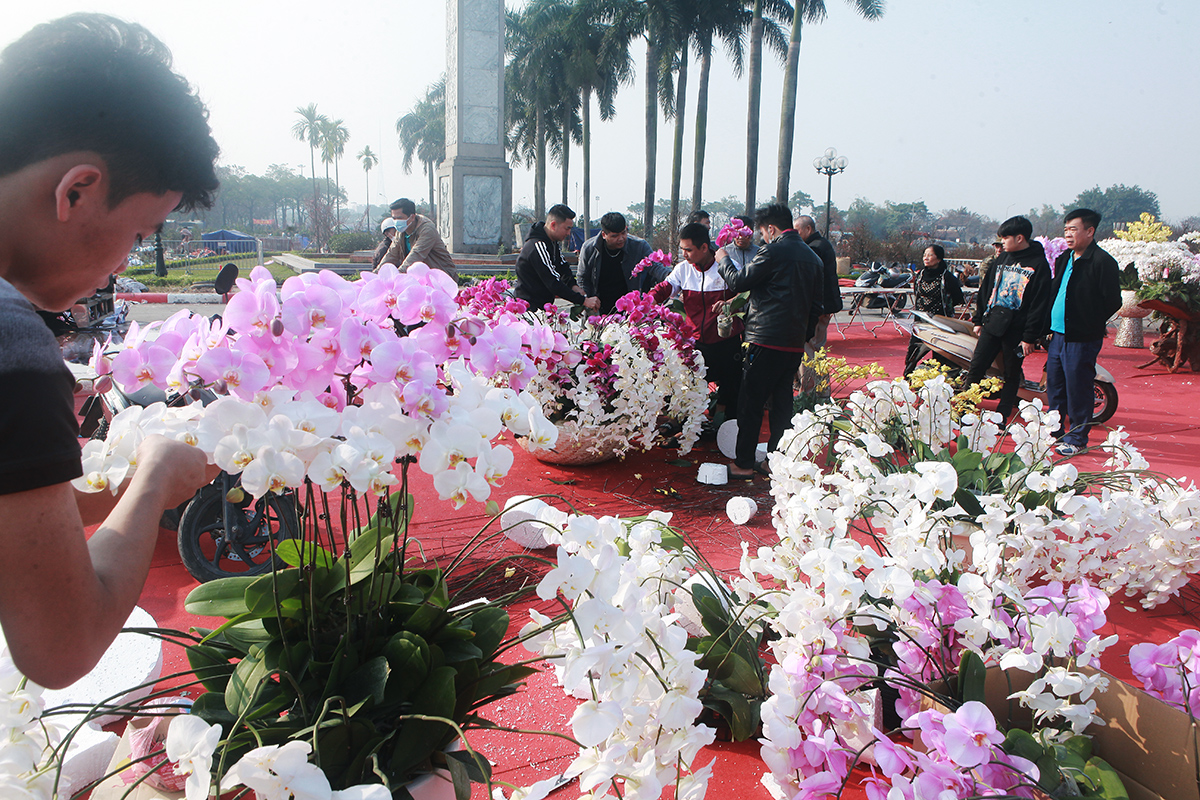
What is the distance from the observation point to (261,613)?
111 centimetres

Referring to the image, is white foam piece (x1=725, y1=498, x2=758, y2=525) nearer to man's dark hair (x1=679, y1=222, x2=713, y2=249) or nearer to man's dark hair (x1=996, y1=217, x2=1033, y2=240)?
man's dark hair (x1=679, y1=222, x2=713, y2=249)

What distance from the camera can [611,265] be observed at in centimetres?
577

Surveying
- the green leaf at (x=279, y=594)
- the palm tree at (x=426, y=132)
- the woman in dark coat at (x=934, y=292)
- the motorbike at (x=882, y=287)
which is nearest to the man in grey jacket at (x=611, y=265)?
the woman in dark coat at (x=934, y=292)

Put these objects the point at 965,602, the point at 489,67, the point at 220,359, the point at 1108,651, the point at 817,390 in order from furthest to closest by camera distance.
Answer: the point at 489,67 < the point at 817,390 < the point at 1108,651 < the point at 965,602 < the point at 220,359

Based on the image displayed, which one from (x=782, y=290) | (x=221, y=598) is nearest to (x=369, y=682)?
(x=221, y=598)

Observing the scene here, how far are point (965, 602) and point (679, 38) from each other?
1024 inches

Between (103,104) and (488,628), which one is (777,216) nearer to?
(488,628)

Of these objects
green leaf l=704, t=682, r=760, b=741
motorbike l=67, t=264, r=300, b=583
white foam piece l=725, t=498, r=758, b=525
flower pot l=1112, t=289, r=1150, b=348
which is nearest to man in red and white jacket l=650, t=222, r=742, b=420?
motorbike l=67, t=264, r=300, b=583

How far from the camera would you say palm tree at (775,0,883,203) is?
21359 millimetres

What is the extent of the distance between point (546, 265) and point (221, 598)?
14.8 ft

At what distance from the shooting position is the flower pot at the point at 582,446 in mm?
4637

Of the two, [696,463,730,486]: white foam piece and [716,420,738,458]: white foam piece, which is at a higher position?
[716,420,738,458]: white foam piece

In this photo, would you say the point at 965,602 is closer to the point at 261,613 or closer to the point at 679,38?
the point at 261,613

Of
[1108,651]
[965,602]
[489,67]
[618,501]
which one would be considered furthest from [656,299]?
[489,67]
